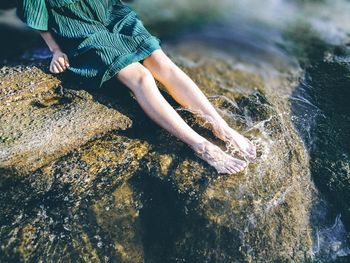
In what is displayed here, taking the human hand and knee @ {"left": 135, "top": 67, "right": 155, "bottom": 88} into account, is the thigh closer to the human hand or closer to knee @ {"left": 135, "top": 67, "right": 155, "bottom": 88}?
knee @ {"left": 135, "top": 67, "right": 155, "bottom": 88}

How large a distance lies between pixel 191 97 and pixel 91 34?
3.64ft

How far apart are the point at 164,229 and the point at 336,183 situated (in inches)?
59.3

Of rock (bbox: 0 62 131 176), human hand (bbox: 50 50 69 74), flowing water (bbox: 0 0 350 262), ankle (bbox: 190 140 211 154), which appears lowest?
flowing water (bbox: 0 0 350 262)

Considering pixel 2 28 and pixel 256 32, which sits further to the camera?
pixel 256 32

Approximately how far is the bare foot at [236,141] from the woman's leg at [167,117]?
0.12m

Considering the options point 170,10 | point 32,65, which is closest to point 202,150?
point 32,65

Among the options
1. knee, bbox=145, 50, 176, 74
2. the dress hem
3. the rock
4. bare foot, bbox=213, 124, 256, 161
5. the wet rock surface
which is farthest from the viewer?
knee, bbox=145, 50, 176, 74

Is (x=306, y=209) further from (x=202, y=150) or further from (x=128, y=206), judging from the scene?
(x=128, y=206)

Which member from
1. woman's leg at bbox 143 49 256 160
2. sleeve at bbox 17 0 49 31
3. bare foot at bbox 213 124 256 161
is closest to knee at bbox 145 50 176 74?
woman's leg at bbox 143 49 256 160

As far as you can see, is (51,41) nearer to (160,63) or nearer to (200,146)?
(160,63)

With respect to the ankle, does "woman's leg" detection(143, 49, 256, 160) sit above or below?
above

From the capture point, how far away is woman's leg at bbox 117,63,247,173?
3370 millimetres

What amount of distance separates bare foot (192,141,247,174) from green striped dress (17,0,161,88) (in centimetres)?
102

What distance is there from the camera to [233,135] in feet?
11.6
